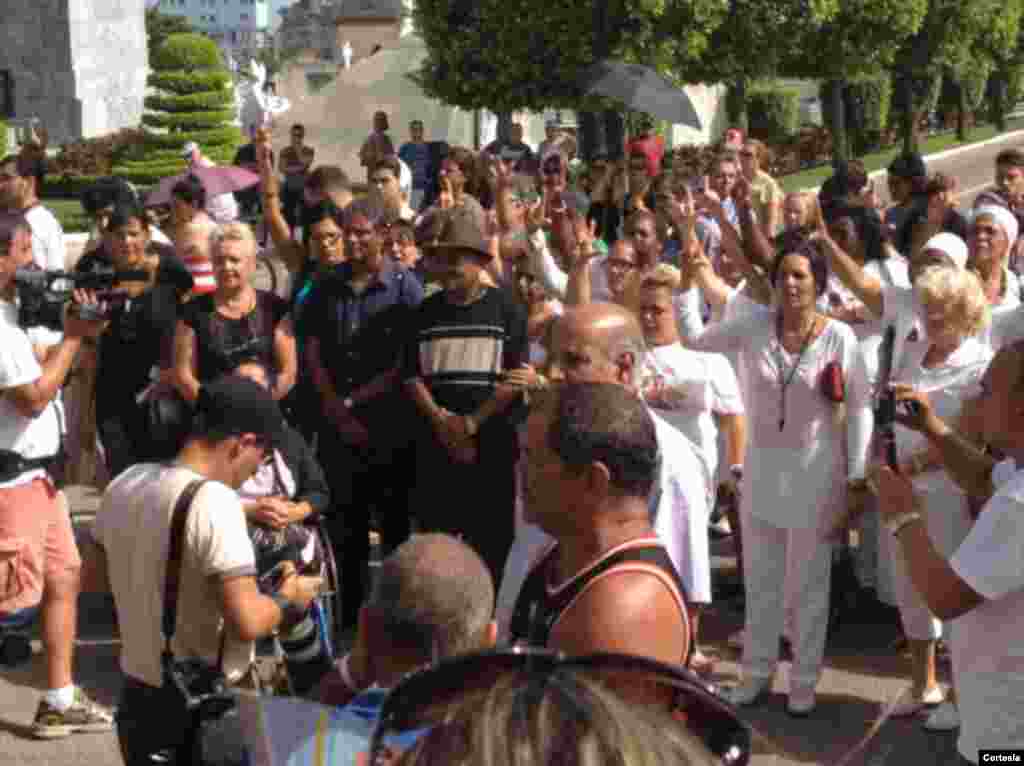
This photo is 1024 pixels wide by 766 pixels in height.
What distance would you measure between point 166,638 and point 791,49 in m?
26.0

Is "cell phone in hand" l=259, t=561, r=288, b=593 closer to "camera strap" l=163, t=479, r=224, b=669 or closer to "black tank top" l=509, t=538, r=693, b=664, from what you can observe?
"camera strap" l=163, t=479, r=224, b=669

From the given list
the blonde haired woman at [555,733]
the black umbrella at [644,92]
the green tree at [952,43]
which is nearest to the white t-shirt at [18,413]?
the blonde haired woman at [555,733]

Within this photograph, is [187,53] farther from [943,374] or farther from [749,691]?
[943,374]

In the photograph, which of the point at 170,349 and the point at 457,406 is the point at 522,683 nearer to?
the point at 457,406

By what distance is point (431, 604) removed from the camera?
3.44 meters

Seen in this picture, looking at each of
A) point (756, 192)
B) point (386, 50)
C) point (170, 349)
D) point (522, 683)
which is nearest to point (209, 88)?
point (386, 50)

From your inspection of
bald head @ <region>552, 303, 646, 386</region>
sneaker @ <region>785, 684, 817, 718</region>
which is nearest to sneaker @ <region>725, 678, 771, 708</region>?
sneaker @ <region>785, 684, 817, 718</region>

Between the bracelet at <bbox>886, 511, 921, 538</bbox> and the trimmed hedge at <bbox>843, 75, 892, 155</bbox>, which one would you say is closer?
the bracelet at <bbox>886, 511, 921, 538</bbox>

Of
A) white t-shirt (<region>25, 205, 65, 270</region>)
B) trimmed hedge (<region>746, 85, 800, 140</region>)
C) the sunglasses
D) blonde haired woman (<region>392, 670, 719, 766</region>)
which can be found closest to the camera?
blonde haired woman (<region>392, 670, 719, 766</region>)

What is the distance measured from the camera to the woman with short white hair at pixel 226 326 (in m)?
7.71

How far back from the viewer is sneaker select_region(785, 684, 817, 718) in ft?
23.7

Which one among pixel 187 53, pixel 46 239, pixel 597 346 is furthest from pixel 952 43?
pixel 597 346

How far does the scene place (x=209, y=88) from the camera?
3391cm

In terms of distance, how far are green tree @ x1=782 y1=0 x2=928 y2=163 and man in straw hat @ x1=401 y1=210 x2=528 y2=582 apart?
74.4 ft
